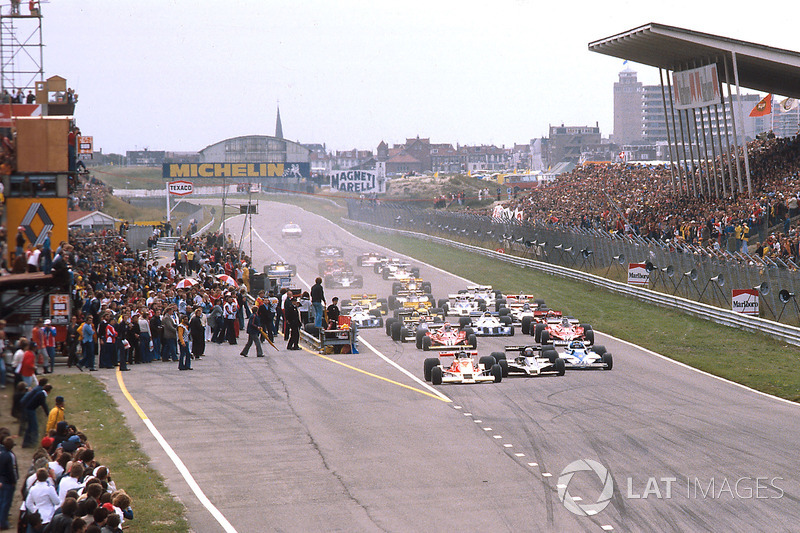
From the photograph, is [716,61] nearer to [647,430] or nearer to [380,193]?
[647,430]

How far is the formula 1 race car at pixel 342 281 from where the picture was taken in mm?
43812

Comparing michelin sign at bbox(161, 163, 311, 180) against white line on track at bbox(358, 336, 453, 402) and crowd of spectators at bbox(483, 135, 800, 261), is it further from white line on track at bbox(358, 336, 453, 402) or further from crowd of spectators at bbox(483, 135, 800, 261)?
white line on track at bbox(358, 336, 453, 402)

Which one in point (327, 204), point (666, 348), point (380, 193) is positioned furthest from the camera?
point (380, 193)

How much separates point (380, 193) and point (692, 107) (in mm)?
73886

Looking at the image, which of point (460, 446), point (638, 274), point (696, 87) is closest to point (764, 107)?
point (696, 87)

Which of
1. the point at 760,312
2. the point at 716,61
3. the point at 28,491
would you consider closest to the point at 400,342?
the point at 760,312

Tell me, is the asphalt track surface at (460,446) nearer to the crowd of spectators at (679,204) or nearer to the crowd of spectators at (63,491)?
the crowd of spectators at (63,491)

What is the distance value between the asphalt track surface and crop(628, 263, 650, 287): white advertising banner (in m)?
11.8

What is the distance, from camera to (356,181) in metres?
121

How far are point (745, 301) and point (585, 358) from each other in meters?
8.94

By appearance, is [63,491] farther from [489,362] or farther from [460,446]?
[489,362]

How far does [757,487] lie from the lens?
1430 cm

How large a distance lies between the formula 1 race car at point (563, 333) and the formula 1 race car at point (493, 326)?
1996mm

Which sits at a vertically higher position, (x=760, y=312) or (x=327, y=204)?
(x=327, y=204)
